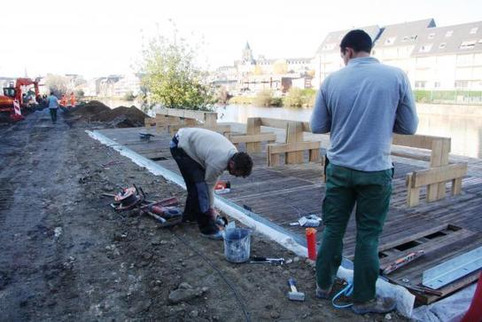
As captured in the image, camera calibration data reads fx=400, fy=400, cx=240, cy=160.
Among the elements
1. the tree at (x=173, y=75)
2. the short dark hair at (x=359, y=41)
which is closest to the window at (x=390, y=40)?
the tree at (x=173, y=75)

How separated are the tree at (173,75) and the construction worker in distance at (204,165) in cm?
1211

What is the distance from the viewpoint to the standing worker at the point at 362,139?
8.19 ft

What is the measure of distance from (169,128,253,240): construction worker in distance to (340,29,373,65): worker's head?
1.33m

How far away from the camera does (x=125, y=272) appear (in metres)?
3.50

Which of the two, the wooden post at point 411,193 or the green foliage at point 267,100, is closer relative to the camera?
the wooden post at point 411,193

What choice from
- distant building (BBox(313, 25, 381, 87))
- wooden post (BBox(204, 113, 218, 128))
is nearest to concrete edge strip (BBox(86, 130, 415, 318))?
wooden post (BBox(204, 113, 218, 128))

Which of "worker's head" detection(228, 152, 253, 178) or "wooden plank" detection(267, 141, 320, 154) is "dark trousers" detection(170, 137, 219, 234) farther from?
"wooden plank" detection(267, 141, 320, 154)

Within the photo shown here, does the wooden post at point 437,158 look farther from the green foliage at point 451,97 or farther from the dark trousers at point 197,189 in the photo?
the green foliage at point 451,97

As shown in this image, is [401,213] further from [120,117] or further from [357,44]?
[120,117]

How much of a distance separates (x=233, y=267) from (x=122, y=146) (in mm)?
7780

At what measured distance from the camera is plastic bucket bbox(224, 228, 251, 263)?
11.6 feet

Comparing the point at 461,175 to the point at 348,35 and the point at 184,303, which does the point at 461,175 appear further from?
the point at 184,303

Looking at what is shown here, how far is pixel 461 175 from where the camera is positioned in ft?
17.5

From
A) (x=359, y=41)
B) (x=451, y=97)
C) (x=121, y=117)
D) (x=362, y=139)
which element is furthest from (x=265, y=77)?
(x=362, y=139)
